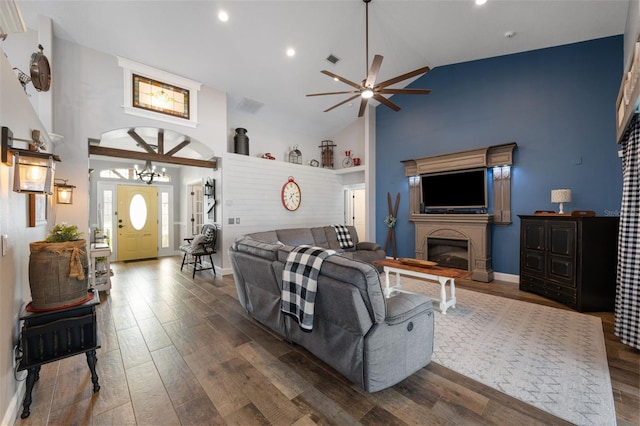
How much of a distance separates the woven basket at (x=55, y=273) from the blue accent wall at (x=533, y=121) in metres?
5.78

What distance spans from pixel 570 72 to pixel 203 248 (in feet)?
23.4

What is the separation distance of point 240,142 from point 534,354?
18.6 feet

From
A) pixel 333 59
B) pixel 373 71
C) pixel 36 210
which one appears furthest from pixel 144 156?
pixel 373 71

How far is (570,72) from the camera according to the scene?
4.28 m

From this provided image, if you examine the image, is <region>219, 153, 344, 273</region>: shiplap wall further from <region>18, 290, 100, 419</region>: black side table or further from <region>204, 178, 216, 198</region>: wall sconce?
<region>18, 290, 100, 419</region>: black side table

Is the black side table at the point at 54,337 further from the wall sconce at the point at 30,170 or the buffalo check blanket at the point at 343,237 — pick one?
the buffalo check blanket at the point at 343,237

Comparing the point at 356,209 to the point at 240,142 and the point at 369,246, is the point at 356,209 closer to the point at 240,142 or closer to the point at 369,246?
the point at 369,246

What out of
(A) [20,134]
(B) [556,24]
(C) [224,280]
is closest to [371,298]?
(A) [20,134]

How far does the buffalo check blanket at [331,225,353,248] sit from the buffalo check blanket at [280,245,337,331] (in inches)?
142

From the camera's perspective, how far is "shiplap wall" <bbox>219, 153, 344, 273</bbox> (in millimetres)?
5375

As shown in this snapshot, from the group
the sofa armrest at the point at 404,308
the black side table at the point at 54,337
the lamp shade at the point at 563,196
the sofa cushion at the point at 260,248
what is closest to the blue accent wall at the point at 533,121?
the lamp shade at the point at 563,196

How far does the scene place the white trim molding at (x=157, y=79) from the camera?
4191 mm

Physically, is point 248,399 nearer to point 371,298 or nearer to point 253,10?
point 371,298

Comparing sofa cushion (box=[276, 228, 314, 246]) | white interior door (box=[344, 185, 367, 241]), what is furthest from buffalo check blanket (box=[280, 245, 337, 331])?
white interior door (box=[344, 185, 367, 241])
